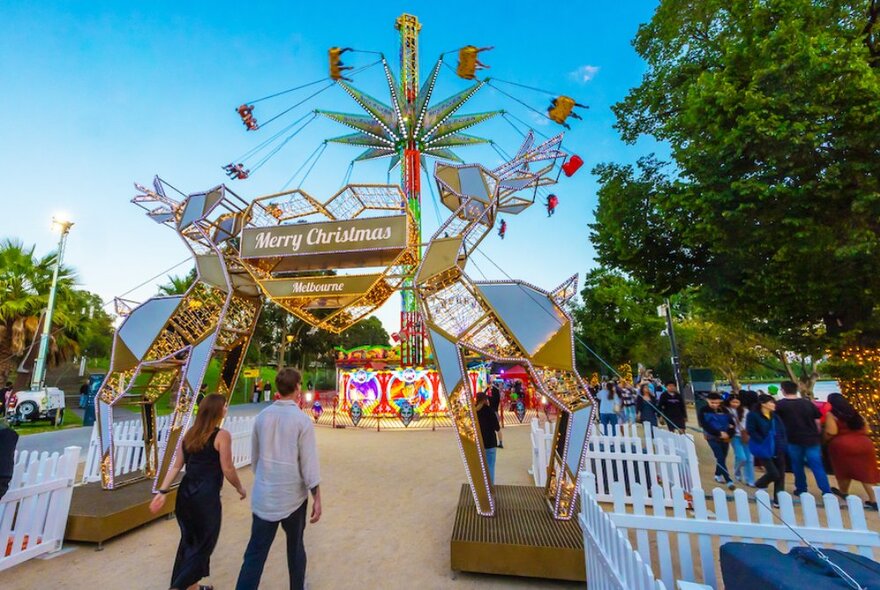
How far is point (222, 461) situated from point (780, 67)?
434 inches

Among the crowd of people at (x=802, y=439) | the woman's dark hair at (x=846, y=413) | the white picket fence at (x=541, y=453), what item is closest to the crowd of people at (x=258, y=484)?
the white picket fence at (x=541, y=453)

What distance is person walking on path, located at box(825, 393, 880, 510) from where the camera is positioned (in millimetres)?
5728

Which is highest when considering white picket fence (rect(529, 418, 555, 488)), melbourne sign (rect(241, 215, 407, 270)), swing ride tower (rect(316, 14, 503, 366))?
swing ride tower (rect(316, 14, 503, 366))

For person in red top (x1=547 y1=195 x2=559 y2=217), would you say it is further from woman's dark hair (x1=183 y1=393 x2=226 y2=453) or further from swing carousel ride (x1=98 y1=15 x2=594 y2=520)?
woman's dark hair (x1=183 y1=393 x2=226 y2=453)

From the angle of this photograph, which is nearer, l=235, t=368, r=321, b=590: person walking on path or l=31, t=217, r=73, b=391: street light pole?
l=235, t=368, r=321, b=590: person walking on path

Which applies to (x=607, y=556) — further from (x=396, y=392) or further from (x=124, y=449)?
(x=396, y=392)

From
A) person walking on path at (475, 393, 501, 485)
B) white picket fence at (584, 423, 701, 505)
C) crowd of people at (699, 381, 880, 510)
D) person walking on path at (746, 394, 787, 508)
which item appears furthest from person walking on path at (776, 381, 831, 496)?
person walking on path at (475, 393, 501, 485)

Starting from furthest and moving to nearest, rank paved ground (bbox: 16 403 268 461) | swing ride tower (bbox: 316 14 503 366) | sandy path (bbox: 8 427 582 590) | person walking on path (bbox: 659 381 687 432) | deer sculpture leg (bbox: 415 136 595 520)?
swing ride tower (bbox: 316 14 503 366)
paved ground (bbox: 16 403 268 461)
person walking on path (bbox: 659 381 687 432)
deer sculpture leg (bbox: 415 136 595 520)
sandy path (bbox: 8 427 582 590)

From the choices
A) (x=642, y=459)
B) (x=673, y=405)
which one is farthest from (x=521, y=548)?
(x=673, y=405)

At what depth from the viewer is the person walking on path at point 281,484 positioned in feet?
9.61

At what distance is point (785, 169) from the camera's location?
758 centimetres

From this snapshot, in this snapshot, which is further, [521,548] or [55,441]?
[55,441]

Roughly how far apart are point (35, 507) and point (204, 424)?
9.52 ft

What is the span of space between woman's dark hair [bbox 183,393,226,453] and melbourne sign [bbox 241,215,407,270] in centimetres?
297
